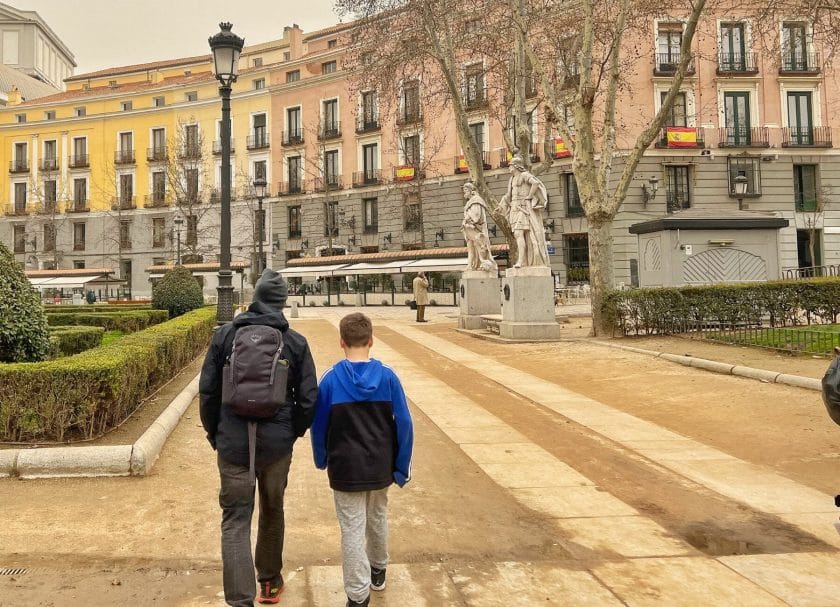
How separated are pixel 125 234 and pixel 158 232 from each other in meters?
3.12

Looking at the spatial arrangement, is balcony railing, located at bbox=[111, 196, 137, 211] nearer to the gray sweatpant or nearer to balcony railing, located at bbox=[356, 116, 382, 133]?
balcony railing, located at bbox=[356, 116, 382, 133]

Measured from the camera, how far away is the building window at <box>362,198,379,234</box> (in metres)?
42.6

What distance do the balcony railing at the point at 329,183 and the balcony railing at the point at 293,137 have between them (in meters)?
3.53

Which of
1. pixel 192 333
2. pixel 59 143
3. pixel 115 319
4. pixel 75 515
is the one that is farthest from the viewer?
pixel 59 143

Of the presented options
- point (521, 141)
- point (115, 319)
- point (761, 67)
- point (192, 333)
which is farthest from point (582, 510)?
point (761, 67)

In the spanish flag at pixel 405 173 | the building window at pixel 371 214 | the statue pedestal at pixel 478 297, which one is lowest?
the statue pedestal at pixel 478 297

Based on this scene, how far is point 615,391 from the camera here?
828 centimetres

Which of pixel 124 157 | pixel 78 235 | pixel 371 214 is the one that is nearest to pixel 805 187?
pixel 371 214

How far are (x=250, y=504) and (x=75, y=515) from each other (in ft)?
5.80

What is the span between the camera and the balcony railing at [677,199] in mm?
32406

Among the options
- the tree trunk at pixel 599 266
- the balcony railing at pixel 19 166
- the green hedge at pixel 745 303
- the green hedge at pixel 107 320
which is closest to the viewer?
the green hedge at pixel 745 303

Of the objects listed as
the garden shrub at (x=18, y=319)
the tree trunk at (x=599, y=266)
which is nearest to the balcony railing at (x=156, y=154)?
the tree trunk at (x=599, y=266)

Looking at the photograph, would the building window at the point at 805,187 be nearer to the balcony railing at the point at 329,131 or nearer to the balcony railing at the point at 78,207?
the balcony railing at the point at 329,131

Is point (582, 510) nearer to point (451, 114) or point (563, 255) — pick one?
point (563, 255)
